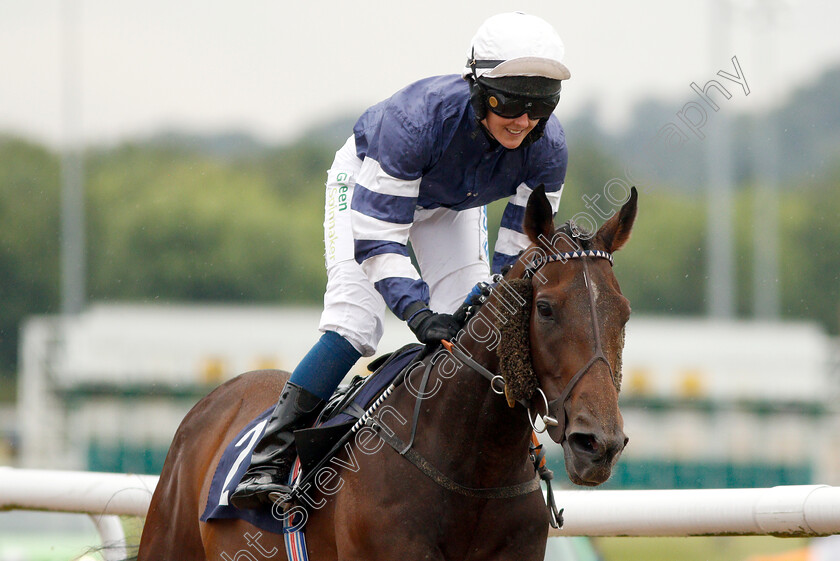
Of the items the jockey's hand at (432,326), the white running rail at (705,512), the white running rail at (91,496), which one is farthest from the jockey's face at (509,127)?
the white running rail at (91,496)

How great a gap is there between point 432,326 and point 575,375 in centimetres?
55

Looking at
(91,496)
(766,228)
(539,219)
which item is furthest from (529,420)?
(766,228)

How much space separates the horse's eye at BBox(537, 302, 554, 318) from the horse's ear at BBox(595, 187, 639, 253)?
10.8 inches

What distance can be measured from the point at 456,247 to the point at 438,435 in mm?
888

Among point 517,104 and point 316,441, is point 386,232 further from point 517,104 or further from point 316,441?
point 316,441

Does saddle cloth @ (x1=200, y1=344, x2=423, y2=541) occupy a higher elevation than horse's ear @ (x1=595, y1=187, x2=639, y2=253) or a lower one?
lower

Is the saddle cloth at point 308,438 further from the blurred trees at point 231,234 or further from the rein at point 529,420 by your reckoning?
the blurred trees at point 231,234

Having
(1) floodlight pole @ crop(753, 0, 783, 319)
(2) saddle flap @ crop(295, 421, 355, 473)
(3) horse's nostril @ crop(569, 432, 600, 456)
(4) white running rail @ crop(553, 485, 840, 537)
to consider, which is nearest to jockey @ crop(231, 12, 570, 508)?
(2) saddle flap @ crop(295, 421, 355, 473)

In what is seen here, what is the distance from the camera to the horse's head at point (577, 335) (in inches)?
101

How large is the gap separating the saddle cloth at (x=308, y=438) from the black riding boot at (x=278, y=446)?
42 mm

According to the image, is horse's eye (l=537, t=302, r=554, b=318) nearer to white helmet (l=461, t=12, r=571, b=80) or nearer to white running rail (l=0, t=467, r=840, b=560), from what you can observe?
white helmet (l=461, t=12, r=571, b=80)

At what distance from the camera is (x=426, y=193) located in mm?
3469

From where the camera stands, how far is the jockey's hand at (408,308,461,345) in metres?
3.03

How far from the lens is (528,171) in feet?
11.3
